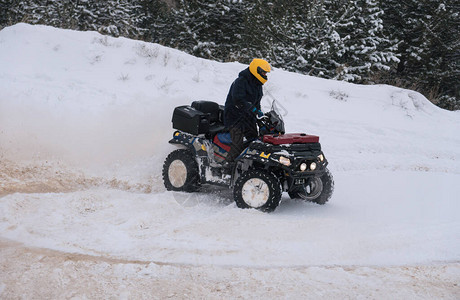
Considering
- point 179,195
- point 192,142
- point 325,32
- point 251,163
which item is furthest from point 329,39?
point 179,195

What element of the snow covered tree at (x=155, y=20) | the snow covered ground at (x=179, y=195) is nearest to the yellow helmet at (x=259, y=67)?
the snow covered ground at (x=179, y=195)

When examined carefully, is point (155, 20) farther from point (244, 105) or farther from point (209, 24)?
point (244, 105)

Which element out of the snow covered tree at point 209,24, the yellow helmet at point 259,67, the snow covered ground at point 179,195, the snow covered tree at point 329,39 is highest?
the snow covered tree at point 209,24

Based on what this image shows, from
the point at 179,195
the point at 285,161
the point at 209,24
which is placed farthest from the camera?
the point at 209,24

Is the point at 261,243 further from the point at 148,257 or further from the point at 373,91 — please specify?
the point at 373,91

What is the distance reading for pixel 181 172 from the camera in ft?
25.3

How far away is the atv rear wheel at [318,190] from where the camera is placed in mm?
7195

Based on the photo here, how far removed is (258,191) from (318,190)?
1259 mm

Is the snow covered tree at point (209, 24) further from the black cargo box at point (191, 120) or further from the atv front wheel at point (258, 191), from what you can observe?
the atv front wheel at point (258, 191)

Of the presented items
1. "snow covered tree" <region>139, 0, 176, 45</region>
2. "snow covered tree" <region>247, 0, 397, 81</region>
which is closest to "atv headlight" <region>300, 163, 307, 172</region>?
"snow covered tree" <region>247, 0, 397, 81</region>

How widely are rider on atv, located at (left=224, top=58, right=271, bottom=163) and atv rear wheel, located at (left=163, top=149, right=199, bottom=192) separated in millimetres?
753

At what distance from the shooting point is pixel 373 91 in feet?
45.1

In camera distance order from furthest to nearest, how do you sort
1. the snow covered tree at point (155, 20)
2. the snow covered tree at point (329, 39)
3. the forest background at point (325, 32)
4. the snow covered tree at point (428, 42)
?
the snow covered tree at point (155, 20)
the snow covered tree at point (428, 42)
the forest background at point (325, 32)
the snow covered tree at point (329, 39)

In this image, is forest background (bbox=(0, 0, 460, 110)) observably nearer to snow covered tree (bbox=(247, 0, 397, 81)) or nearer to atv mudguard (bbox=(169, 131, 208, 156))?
snow covered tree (bbox=(247, 0, 397, 81))
